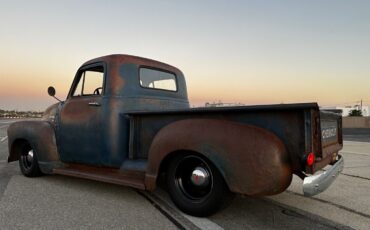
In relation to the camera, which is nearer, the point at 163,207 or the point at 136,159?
the point at 163,207

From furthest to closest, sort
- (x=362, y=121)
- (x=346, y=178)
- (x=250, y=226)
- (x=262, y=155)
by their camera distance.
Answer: (x=362, y=121) → (x=346, y=178) → (x=250, y=226) → (x=262, y=155)

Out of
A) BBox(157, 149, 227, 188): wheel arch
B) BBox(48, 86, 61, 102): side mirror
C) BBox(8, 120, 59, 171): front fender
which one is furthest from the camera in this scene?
BBox(48, 86, 61, 102): side mirror

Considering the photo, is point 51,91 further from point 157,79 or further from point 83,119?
point 157,79

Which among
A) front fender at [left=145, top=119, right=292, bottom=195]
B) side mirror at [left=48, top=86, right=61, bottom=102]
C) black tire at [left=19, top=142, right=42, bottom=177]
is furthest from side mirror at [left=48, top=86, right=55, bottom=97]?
front fender at [left=145, top=119, right=292, bottom=195]

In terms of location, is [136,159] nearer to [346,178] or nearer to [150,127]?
[150,127]

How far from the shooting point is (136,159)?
4.49 meters

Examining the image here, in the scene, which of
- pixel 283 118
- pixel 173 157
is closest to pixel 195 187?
pixel 173 157

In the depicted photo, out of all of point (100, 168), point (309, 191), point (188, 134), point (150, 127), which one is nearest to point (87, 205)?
point (100, 168)

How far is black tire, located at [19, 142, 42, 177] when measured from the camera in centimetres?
582

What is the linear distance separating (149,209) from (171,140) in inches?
36.6

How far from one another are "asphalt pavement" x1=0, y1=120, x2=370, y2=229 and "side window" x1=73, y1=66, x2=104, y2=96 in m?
1.47

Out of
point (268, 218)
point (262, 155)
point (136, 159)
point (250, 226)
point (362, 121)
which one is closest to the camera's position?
point (262, 155)

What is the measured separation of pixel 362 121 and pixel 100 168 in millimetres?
50157

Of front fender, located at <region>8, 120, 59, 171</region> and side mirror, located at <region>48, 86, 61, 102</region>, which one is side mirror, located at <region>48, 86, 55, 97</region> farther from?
front fender, located at <region>8, 120, 59, 171</region>
